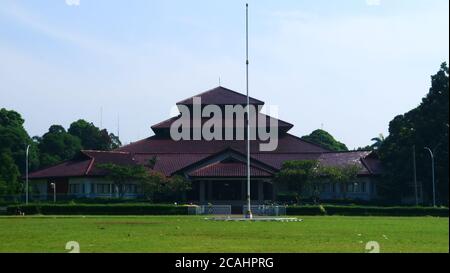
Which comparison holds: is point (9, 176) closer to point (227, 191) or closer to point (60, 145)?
point (227, 191)

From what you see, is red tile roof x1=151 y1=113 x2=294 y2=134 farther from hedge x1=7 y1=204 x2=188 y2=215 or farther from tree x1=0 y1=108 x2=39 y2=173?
hedge x1=7 y1=204 x2=188 y2=215

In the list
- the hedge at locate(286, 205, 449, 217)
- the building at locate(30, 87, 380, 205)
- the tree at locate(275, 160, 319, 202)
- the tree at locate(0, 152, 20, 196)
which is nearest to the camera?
the hedge at locate(286, 205, 449, 217)

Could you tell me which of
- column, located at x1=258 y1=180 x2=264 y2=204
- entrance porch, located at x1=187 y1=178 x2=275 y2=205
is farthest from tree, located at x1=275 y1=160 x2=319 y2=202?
entrance porch, located at x1=187 y1=178 x2=275 y2=205

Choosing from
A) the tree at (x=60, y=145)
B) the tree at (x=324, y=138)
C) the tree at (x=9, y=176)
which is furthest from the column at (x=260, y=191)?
the tree at (x=324, y=138)

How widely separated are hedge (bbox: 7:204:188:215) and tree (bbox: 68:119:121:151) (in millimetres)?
60086

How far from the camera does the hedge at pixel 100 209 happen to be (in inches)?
2104

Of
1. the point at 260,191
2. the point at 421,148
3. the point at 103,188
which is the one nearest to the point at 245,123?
the point at 260,191

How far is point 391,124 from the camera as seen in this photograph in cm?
7619

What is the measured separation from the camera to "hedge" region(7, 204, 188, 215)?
53438mm

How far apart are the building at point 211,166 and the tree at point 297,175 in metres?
2.84
